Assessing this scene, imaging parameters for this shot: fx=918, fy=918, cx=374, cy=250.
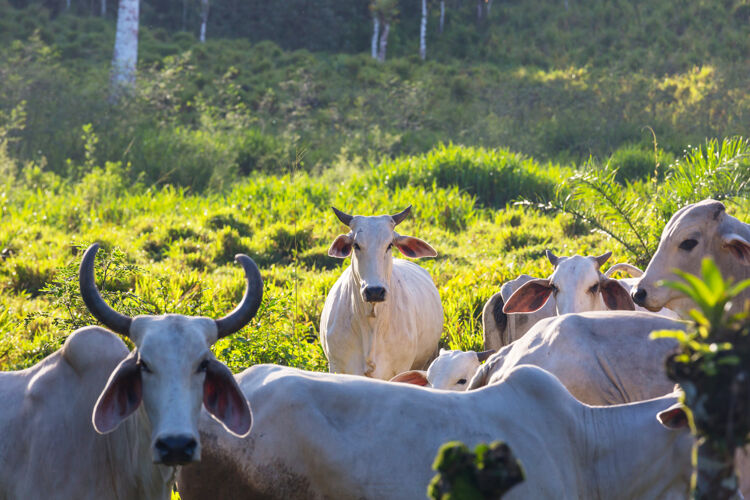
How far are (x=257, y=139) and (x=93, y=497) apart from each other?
10687mm

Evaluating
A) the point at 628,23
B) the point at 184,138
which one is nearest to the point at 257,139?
the point at 184,138

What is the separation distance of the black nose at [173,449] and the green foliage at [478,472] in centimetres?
127

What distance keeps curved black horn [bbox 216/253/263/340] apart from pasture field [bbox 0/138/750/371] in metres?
1.98

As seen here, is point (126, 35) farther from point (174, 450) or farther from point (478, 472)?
point (478, 472)

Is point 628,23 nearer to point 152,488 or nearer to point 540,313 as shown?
point 540,313

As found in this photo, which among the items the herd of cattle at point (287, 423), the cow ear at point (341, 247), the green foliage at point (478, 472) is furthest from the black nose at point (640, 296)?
the green foliage at point (478, 472)

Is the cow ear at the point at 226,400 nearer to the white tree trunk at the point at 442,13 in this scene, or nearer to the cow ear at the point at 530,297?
the cow ear at the point at 530,297

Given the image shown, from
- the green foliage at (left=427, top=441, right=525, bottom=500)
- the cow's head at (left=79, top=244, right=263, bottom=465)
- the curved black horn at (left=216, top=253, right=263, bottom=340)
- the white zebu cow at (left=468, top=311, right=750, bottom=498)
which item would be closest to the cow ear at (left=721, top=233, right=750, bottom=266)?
the white zebu cow at (left=468, top=311, right=750, bottom=498)

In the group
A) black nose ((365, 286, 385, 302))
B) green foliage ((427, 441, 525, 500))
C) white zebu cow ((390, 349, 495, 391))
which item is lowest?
white zebu cow ((390, 349, 495, 391))

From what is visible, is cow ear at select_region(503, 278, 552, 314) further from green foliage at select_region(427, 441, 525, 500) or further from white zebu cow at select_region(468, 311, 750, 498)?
green foliage at select_region(427, 441, 525, 500)

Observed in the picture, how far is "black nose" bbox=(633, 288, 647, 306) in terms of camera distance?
469 cm

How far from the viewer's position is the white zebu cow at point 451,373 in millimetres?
4879

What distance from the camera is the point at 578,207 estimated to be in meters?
8.04

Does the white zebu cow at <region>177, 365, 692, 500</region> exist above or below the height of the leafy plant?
below
